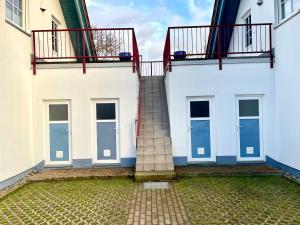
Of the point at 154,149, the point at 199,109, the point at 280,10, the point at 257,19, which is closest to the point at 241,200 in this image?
the point at 154,149

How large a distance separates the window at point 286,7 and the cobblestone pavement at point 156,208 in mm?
5746

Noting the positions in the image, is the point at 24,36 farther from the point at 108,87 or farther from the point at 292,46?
the point at 292,46

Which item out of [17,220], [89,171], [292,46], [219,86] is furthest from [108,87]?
[292,46]

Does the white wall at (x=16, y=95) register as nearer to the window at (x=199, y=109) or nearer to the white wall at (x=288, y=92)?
the window at (x=199, y=109)

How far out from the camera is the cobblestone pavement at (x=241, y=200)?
4.69 meters

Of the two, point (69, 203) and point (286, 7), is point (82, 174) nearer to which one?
point (69, 203)

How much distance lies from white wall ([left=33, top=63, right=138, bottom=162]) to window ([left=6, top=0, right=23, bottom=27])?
1.72 metres

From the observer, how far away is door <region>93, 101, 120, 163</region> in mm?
8789

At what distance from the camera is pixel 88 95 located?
8.67 metres

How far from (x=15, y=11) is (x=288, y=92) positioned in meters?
8.13

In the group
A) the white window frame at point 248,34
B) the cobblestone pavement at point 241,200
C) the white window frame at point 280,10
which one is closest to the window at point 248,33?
the white window frame at point 248,34

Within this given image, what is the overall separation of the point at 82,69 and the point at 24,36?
6.28ft

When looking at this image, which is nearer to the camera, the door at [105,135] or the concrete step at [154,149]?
the concrete step at [154,149]

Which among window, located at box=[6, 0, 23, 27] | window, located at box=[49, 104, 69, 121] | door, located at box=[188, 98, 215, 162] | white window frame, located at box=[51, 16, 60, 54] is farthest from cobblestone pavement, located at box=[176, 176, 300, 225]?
white window frame, located at box=[51, 16, 60, 54]
